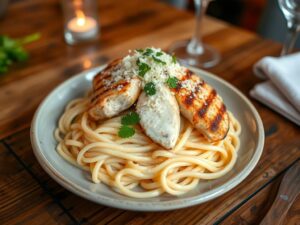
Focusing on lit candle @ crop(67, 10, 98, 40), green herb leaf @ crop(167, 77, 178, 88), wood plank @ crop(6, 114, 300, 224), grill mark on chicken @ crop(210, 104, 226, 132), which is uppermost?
green herb leaf @ crop(167, 77, 178, 88)

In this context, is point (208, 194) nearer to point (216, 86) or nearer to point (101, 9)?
point (216, 86)

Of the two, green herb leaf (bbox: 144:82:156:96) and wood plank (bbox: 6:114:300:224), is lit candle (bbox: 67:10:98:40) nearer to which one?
wood plank (bbox: 6:114:300:224)

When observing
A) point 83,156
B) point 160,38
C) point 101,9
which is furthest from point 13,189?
point 101,9

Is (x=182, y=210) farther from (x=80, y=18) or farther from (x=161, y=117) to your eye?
(x=80, y=18)

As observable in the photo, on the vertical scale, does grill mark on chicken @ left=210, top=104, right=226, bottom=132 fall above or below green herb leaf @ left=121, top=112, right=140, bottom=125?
above

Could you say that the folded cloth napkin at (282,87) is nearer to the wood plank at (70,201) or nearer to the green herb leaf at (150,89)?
the green herb leaf at (150,89)

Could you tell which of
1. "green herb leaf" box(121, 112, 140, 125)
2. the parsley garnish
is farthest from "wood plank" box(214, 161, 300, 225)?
the parsley garnish

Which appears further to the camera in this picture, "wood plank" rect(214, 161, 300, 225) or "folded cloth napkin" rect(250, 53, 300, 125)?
"folded cloth napkin" rect(250, 53, 300, 125)

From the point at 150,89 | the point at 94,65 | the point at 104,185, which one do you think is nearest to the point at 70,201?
the point at 104,185

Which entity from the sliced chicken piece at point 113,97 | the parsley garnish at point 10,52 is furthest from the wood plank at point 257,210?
the parsley garnish at point 10,52
